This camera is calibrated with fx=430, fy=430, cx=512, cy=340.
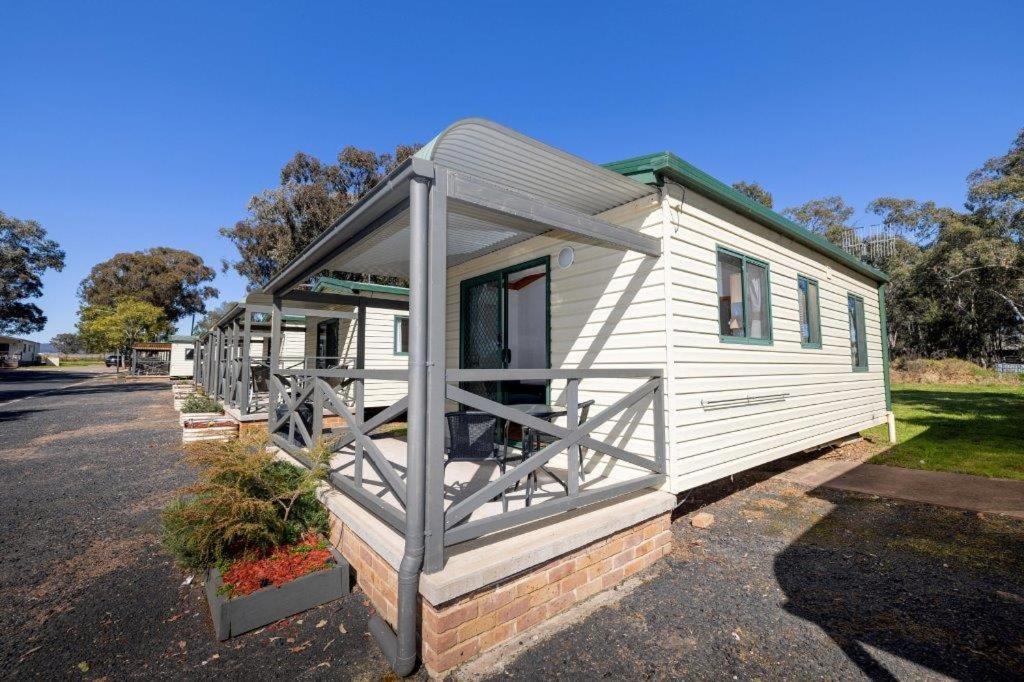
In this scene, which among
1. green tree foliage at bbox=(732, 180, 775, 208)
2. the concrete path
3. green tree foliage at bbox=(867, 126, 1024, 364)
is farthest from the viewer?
green tree foliage at bbox=(732, 180, 775, 208)

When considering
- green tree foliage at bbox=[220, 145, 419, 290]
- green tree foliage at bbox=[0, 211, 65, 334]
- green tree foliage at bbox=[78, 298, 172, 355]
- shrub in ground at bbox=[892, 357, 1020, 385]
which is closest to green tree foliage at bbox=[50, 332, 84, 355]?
green tree foliage at bbox=[0, 211, 65, 334]

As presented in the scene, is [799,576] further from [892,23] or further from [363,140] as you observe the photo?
[363,140]

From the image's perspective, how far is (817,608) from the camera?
9.52ft

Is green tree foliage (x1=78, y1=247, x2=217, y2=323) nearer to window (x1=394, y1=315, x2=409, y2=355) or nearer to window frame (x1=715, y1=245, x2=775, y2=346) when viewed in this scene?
window (x1=394, y1=315, x2=409, y2=355)

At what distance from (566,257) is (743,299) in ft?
7.02

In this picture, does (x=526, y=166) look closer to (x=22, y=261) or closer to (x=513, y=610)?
(x=513, y=610)

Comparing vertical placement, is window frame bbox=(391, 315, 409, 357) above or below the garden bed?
above

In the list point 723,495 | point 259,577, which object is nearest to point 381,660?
point 259,577

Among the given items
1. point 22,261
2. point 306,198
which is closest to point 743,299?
point 306,198

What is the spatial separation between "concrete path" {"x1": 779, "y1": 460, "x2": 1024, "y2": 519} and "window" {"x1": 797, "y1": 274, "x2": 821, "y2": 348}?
1.90m

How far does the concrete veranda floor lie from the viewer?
234cm

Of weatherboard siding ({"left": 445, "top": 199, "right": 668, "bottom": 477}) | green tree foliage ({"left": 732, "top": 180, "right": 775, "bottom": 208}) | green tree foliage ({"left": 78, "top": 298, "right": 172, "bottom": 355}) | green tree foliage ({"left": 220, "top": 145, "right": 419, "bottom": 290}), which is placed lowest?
weatherboard siding ({"left": 445, "top": 199, "right": 668, "bottom": 477})

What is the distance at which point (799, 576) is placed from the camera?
3.36 metres

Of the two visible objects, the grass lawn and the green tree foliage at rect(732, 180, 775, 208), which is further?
the green tree foliage at rect(732, 180, 775, 208)
